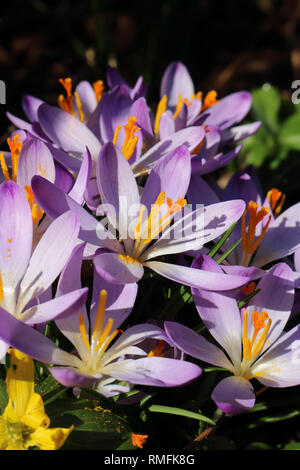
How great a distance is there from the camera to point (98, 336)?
2.42 feet

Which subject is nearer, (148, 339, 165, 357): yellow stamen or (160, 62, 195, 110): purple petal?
(148, 339, 165, 357): yellow stamen

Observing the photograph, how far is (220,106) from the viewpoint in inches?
48.3

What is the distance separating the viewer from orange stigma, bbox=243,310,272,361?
2.54 feet

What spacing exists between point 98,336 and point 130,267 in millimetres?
101

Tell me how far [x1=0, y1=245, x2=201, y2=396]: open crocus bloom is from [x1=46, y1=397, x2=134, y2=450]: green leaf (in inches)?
1.2

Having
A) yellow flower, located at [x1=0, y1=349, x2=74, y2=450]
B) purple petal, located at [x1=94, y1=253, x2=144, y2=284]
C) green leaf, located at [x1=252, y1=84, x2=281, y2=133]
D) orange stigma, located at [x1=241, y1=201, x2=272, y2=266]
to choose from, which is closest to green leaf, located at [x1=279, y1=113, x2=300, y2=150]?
green leaf, located at [x1=252, y1=84, x2=281, y2=133]

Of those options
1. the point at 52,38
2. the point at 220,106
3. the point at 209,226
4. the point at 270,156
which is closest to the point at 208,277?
the point at 209,226

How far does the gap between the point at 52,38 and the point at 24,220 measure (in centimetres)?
180

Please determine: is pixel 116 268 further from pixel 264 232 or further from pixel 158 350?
pixel 264 232

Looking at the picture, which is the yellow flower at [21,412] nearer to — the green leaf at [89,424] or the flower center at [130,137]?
the green leaf at [89,424]

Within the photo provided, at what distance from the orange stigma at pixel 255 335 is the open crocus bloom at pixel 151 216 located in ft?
0.34

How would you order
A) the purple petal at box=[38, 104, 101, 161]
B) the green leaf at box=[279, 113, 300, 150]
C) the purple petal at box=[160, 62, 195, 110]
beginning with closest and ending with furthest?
the purple petal at box=[38, 104, 101, 161]
the purple petal at box=[160, 62, 195, 110]
the green leaf at box=[279, 113, 300, 150]

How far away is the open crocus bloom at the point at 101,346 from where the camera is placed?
645mm

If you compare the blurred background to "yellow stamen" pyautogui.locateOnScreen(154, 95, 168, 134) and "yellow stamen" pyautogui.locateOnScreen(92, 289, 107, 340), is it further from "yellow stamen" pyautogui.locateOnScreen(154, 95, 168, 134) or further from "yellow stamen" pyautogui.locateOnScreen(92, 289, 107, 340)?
"yellow stamen" pyautogui.locateOnScreen(92, 289, 107, 340)
